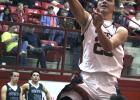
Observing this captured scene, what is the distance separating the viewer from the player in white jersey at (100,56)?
118 inches

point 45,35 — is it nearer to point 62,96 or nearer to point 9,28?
point 9,28

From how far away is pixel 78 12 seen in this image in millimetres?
2961

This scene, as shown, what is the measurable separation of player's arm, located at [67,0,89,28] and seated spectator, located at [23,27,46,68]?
294 inches

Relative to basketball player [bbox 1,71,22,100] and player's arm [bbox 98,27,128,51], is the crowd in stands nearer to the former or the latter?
basketball player [bbox 1,71,22,100]

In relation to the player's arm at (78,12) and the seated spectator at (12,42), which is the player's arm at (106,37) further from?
the seated spectator at (12,42)

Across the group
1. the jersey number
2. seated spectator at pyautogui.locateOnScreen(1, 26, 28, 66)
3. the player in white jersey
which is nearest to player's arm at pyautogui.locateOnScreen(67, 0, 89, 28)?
the player in white jersey

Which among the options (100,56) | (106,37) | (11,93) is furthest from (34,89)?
(106,37)

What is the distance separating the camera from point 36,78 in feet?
31.3

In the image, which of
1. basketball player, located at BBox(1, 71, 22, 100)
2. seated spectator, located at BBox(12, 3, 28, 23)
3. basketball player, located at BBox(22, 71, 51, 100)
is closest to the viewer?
basketball player, located at BBox(1, 71, 22, 100)

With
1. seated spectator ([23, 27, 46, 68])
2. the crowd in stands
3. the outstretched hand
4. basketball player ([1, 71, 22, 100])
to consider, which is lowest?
basketball player ([1, 71, 22, 100])

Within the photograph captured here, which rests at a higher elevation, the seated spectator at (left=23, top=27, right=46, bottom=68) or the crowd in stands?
the crowd in stands

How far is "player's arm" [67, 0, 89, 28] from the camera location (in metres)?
2.93

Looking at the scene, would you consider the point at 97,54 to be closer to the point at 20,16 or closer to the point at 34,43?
the point at 34,43

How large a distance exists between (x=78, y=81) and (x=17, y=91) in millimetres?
6410
